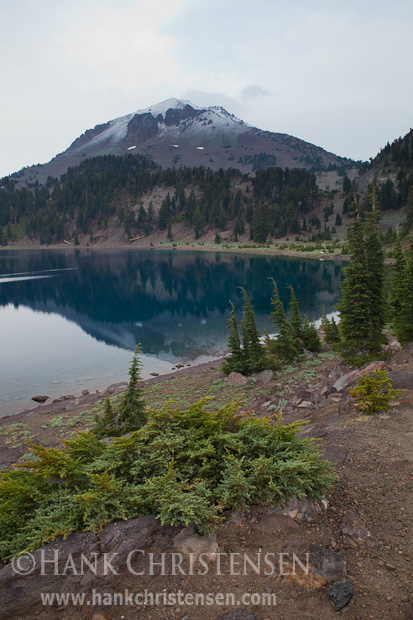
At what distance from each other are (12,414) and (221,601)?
69.9 feet

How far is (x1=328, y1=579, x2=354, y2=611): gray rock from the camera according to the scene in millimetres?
4836

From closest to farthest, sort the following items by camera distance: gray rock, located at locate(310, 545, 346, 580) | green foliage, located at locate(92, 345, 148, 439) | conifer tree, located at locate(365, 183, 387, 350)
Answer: gray rock, located at locate(310, 545, 346, 580)
green foliage, located at locate(92, 345, 148, 439)
conifer tree, located at locate(365, 183, 387, 350)

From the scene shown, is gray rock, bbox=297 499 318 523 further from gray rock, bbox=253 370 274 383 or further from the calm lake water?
the calm lake water

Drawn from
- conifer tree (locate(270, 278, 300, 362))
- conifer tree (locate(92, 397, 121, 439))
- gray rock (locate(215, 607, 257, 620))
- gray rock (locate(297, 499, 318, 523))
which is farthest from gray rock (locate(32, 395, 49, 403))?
gray rock (locate(215, 607, 257, 620))

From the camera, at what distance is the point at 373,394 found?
11.2 m

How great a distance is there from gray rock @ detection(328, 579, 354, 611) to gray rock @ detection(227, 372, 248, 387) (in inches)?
664

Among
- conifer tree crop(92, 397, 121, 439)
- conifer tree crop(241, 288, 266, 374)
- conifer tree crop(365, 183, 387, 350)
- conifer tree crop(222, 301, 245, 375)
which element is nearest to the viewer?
conifer tree crop(92, 397, 121, 439)

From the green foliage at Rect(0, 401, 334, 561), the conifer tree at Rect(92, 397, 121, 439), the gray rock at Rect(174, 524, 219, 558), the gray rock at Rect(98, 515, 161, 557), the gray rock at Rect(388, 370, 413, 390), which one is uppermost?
the green foliage at Rect(0, 401, 334, 561)

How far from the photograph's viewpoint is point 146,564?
546 centimetres

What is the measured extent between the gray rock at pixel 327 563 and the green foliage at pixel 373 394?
6512 millimetres

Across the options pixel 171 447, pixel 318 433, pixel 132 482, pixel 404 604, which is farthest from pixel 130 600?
pixel 318 433

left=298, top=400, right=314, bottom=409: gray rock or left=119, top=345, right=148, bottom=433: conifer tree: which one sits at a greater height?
left=119, top=345, right=148, bottom=433: conifer tree

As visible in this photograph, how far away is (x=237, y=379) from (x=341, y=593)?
57.5 feet

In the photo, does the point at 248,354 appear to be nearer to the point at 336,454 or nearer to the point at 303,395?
the point at 303,395
